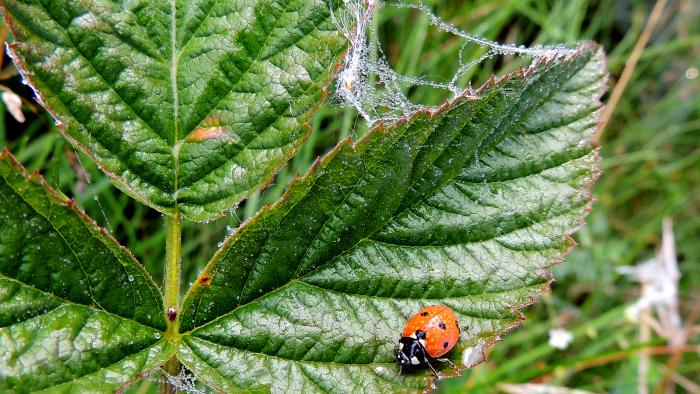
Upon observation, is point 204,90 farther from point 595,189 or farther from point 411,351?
point 595,189

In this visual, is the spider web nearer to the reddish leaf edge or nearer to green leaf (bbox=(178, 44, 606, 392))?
green leaf (bbox=(178, 44, 606, 392))

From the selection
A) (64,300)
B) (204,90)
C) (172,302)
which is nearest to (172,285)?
(172,302)

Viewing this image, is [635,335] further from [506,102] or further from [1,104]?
[1,104]

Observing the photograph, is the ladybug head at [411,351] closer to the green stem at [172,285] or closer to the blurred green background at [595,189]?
the green stem at [172,285]

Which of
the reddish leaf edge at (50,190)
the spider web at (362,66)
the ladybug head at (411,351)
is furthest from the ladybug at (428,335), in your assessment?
the reddish leaf edge at (50,190)

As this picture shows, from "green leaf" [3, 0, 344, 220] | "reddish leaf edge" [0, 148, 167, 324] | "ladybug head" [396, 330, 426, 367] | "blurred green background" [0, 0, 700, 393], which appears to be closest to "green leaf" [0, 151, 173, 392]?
"reddish leaf edge" [0, 148, 167, 324]
